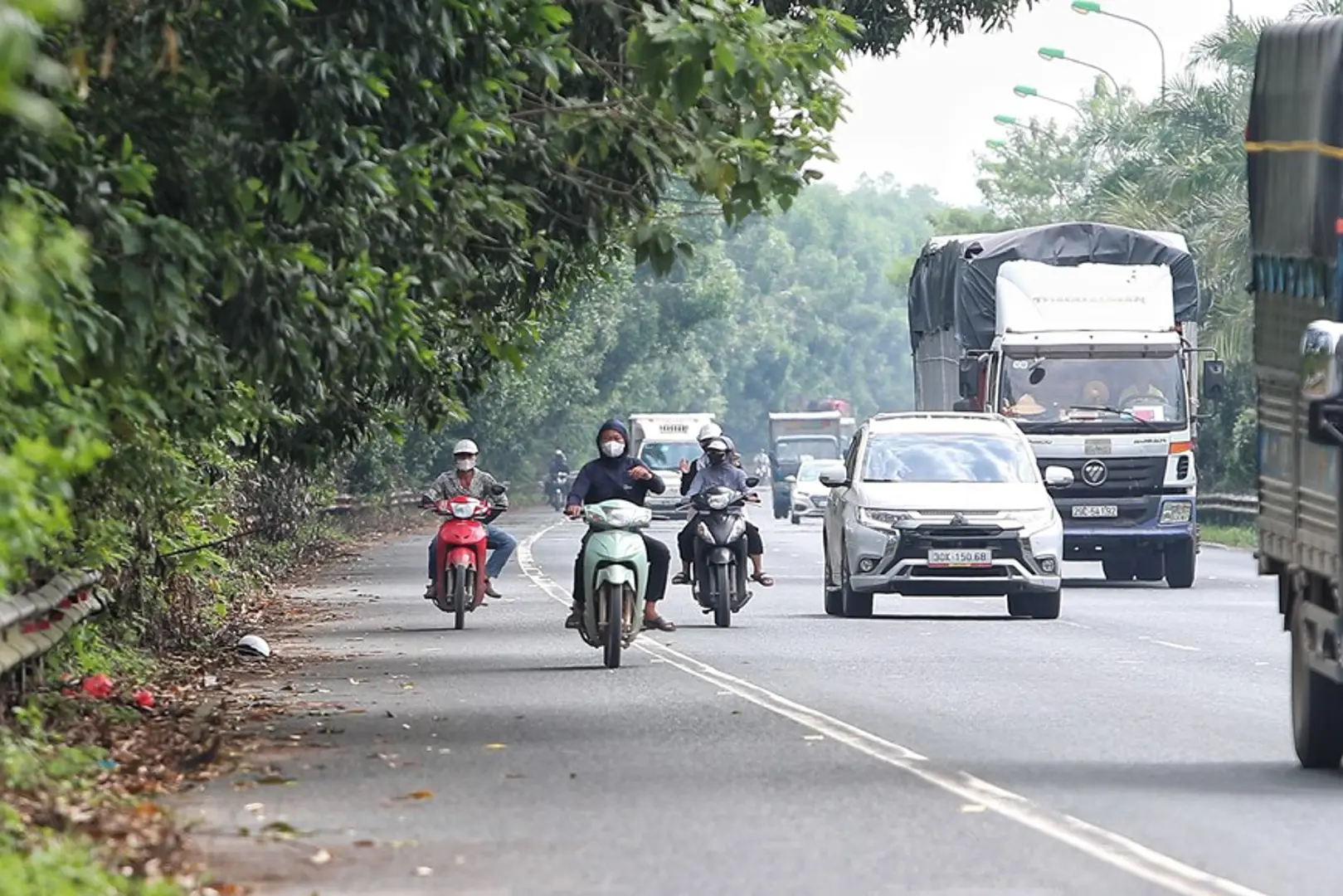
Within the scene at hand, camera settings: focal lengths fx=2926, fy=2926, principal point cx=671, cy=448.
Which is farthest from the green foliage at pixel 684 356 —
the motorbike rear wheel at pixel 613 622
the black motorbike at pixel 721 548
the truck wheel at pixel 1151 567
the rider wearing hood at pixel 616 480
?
the truck wheel at pixel 1151 567

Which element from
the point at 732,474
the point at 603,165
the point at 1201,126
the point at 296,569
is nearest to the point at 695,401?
the point at 1201,126

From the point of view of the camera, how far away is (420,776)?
12852 mm

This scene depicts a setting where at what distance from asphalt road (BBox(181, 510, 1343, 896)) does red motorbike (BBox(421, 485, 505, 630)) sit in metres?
0.94

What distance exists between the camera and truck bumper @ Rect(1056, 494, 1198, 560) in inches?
1287

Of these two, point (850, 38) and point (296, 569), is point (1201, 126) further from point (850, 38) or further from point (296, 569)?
point (850, 38)

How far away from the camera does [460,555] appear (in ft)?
83.3

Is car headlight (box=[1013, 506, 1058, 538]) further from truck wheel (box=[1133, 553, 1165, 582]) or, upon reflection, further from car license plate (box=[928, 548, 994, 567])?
truck wheel (box=[1133, 553, 1165, 582])

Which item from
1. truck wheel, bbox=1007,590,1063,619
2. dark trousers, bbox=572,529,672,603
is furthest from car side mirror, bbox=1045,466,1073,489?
dark trousers, bbox=572,529,672,603

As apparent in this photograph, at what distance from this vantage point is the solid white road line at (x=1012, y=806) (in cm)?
945

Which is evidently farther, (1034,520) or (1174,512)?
(1174,512)

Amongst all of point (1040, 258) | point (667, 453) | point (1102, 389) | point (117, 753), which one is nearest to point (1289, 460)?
point (117, 753)

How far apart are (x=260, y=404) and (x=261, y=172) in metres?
3.67

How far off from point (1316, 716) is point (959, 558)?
1251cm

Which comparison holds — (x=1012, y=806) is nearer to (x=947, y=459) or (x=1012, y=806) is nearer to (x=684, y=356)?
(x=947, y=459)
